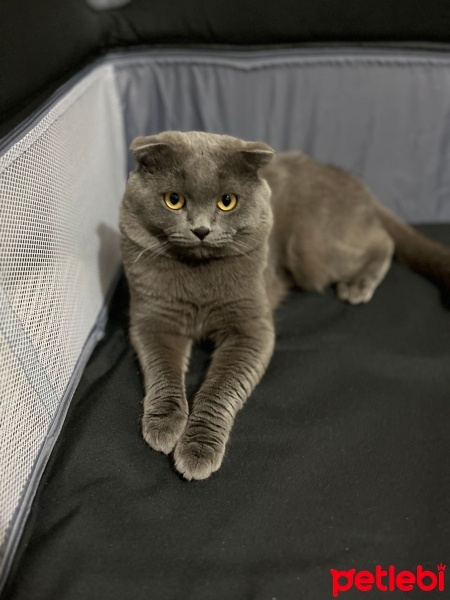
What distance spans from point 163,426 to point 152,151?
0.56m

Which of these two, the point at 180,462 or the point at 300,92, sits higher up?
the point at 300,92

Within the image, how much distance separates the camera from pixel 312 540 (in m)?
0.88

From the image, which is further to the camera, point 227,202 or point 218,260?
point 218,260

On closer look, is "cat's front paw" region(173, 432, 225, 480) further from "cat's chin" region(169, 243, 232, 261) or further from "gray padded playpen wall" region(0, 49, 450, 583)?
"cat's chin" region(169, 243, 232, 261)

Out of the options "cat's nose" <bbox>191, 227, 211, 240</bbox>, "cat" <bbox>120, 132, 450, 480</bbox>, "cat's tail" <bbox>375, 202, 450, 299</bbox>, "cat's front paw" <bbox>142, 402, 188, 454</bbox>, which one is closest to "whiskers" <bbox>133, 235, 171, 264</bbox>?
"cat" <bbox>120, 132, 450, 480</bbox>

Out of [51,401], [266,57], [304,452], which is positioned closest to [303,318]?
[304,452]

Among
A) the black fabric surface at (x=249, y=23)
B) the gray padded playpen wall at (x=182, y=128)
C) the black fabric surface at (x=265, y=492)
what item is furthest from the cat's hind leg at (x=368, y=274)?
the black fabric surface at (x=249, y=23)

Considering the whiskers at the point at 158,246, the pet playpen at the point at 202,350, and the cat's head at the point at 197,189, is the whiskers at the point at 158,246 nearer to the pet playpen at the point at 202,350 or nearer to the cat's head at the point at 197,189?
the cat's head at the point at 197,189

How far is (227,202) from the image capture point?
1033mm

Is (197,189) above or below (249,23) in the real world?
below

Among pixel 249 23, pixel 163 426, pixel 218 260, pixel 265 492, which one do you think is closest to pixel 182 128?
pixel 249 23

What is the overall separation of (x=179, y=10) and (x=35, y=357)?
3.86ft

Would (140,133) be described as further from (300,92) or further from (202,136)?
(202,136)

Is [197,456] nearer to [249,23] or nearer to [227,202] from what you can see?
[227,202]
